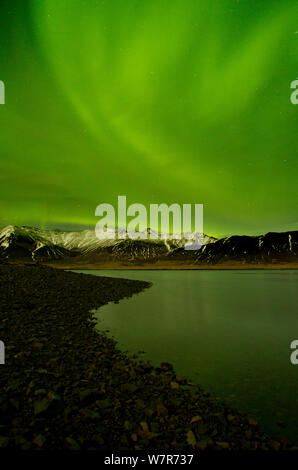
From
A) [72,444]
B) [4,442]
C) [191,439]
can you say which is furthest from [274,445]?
[4,442]

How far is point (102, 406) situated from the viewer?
7535 mm

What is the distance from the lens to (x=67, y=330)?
655 inches

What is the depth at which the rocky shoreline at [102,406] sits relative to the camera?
6234mm

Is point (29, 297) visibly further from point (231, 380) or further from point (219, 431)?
point (219, 431)

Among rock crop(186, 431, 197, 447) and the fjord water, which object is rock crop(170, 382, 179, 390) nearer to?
the fjord water

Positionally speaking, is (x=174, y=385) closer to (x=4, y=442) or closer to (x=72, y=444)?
(x=72, y=444)

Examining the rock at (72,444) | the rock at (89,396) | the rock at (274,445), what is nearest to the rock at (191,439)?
the rock at (274,445)

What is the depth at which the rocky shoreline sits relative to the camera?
6.23m

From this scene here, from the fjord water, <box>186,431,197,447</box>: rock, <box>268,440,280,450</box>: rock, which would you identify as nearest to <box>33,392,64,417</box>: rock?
<box>186,431,197,447</box>: rock

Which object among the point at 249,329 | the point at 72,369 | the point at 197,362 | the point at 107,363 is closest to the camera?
the point at 72,369

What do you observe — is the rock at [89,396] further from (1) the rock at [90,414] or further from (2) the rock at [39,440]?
(2) the rock at [39,440]

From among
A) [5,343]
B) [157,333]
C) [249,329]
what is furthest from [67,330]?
[249,329]

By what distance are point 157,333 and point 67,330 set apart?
6.32 meters

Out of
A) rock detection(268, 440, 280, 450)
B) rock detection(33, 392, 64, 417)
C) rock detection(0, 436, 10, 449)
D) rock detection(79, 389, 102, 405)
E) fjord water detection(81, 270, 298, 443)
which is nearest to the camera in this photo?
rock detection(0, 436, 10, 449)
